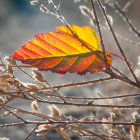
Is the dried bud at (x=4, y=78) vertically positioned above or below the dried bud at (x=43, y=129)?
above

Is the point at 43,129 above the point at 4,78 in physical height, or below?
below

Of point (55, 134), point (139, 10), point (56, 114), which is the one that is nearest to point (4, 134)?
point (55, 134)

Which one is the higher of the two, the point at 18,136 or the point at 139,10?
the point at 139,10

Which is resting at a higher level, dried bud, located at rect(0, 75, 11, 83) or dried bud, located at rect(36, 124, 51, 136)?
dried bud, located at rect(0, 75, 11, 83)

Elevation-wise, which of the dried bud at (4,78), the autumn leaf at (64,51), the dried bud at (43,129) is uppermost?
the autumn leaf at (64,51)

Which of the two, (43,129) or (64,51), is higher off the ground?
(64,51)

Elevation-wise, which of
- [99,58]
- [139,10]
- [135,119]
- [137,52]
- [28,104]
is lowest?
[135,119]

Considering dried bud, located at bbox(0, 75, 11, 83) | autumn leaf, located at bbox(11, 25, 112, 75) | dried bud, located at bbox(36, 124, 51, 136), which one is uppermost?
autumn leaf, located at bbox(11, 25, 112, 75)

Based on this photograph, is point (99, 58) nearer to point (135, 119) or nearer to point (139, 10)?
point (135, 119)
